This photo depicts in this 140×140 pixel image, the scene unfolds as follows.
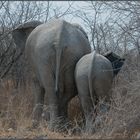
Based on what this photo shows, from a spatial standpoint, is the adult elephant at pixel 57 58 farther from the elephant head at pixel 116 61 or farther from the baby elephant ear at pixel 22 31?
the baby elephant ear at pixel 22 31

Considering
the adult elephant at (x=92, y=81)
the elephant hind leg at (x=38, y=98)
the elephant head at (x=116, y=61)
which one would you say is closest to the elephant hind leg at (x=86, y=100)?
the adult elephant at (x=92, y=81)

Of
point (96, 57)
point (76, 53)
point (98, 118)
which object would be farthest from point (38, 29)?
point (98, 118)

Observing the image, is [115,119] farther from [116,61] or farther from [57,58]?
[116,61]

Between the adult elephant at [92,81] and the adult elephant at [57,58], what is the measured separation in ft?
1.35

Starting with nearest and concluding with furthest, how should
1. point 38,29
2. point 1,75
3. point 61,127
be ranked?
1. point 61,127
2. point 38,29
3. point 1,75

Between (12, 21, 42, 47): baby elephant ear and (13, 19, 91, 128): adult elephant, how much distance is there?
81 centimetres

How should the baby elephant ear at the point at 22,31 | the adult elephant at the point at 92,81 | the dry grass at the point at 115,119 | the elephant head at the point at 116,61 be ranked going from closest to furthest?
the dry grass at the point at 115,119
the adult elephant at the point at 92,81
the elephant head at the point at 116,61
the baby elephant ear at the point at 22,31

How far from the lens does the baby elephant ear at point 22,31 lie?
907 cm

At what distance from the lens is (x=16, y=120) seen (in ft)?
26.3

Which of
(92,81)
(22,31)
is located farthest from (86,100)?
(22,31)

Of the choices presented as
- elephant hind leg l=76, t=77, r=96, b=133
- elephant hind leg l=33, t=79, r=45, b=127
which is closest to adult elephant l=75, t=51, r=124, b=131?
elephant hind leg l=76, t=77, r=96, b=133

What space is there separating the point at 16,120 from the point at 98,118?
1776mm

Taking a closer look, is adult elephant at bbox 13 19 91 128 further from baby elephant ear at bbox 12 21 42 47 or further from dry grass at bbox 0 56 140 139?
baby elephant ear at bbox 12 21 42 47

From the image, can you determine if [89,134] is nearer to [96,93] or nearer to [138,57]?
[96,93]
